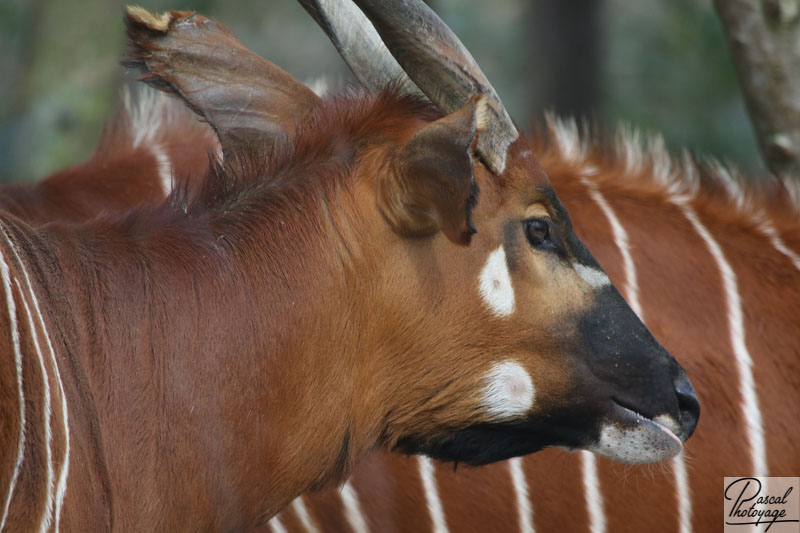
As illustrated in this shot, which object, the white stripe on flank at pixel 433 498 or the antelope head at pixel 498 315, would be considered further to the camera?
the white stripe on flank at pixel 433 498

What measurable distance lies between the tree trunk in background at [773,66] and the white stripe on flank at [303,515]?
2.66 m

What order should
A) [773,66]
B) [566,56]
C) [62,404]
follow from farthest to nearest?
[566,56]
[773,66]
[62,404]

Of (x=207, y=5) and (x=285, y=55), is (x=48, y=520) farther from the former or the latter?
(x=285, y=55)

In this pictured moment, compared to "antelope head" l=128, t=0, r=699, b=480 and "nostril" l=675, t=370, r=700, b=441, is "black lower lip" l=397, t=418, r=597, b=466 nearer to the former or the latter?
"antelope head" l=128, t=0, r=699, b=480

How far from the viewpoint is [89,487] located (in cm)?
247

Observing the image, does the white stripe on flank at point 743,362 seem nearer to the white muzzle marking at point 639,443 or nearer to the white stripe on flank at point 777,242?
the white stripe on flank at point 777,242

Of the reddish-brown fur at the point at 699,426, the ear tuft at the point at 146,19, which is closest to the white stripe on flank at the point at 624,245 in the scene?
the reddish-brown fur at the point at 699,426

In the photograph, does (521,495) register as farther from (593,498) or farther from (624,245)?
(624,245)

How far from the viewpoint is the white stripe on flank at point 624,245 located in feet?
12.4

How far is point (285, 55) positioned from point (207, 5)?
459 cm

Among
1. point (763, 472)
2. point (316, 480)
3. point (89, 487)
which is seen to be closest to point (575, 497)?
point (763, 472)

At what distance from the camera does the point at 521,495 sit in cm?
371

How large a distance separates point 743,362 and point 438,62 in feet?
5.56

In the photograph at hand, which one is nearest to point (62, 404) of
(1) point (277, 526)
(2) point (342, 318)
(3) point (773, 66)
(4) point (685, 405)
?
(2) point (342, 318)
